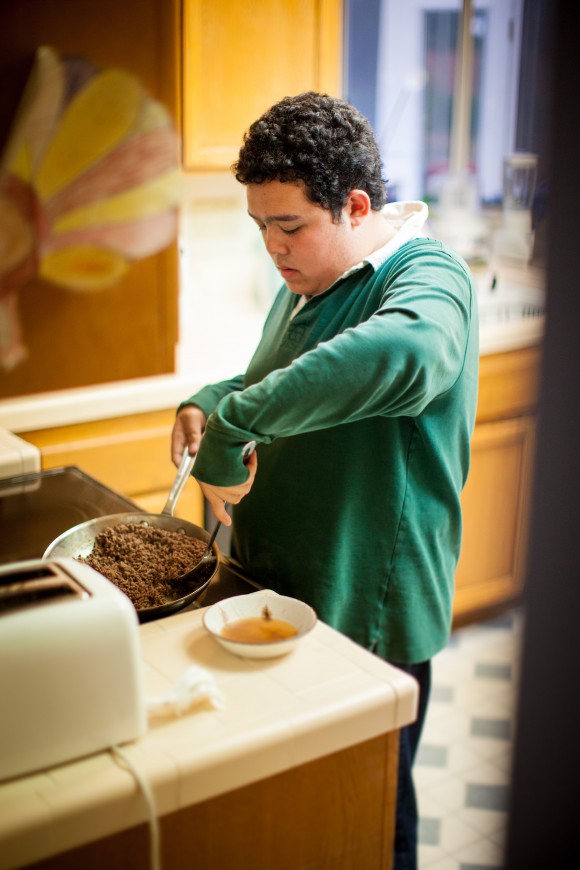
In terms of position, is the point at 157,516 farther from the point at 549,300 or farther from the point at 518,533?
the point at 518,533

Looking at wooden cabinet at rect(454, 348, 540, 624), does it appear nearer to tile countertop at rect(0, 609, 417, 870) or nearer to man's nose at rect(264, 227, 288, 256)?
man's nose at rect(264, 227, 288, 256)

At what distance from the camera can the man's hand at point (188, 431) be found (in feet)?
5.16

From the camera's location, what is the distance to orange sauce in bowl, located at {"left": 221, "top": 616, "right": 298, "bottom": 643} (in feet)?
3.73

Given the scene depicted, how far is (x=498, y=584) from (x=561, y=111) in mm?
2973

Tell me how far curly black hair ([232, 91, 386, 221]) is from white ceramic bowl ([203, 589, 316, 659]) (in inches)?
23.3

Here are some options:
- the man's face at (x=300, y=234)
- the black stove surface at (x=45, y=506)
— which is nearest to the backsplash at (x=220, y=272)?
the black stove surface at (x=45, y=506)

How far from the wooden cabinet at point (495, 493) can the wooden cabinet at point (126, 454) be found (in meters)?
0.93

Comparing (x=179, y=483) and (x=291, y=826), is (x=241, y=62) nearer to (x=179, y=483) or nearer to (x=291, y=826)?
(x=179, y=483)

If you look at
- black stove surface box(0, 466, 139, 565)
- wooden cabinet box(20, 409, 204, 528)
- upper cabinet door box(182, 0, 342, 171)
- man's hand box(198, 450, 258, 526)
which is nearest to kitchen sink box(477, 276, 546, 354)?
upper cabinet door box(182, 0, 342, 171)

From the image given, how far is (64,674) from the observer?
911mm

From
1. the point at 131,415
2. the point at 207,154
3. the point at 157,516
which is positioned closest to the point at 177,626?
the point at 157,516

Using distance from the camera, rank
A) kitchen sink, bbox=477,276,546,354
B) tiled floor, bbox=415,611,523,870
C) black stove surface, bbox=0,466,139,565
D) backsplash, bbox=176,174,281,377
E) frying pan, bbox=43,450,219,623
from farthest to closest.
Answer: backsplash, bbox=176,174,281,377 → kitchen sink, bbox=477,276,546,354 → tiled floor, bbox=415,611,523,870 → black stove surface, bbox=0,466,139,565 → frying pan, bbox=43,450,219,623

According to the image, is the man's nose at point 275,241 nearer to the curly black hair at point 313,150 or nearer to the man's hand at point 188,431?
the curly black hair at point 313,150

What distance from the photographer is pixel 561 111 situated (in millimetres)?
275
